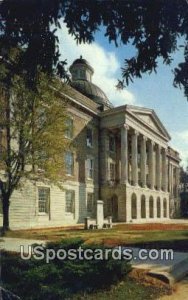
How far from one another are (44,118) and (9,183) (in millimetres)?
4075

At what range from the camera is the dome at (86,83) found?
166ft

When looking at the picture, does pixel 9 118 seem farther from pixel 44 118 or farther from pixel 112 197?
pixel 112 197

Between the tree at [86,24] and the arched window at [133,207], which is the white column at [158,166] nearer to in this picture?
the arched window at [133,207]

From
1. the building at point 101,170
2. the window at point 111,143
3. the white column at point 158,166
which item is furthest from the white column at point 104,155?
the white column at point 158,166

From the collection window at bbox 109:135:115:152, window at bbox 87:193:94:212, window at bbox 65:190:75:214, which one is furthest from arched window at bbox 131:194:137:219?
window at bbox 65:190:75:214

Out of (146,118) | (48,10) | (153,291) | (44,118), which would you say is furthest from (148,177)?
(48,10)

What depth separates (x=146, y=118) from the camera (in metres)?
51.4

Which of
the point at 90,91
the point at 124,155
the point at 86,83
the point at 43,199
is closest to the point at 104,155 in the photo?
the point at 124,155

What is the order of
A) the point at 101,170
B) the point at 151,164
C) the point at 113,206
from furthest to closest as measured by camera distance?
1. the point at 151,164
2. the point at 101,170
3. the point at 113,206

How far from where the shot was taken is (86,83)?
169 ft

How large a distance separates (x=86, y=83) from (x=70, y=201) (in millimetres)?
17505

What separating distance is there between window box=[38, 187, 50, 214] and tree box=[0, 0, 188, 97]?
28302 millimetres

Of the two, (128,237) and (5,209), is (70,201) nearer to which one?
(5,209)

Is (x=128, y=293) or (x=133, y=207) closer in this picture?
(x=128, y=293)
